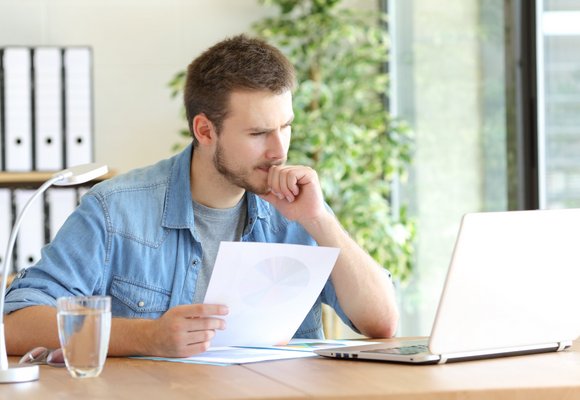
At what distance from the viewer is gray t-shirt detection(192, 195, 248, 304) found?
2.03m

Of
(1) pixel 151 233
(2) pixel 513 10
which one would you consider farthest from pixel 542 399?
(2) pixel 513 10

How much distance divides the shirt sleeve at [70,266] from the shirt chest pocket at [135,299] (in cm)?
3

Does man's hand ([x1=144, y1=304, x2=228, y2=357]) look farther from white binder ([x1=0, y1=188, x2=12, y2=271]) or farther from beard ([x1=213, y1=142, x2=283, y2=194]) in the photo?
white binder ([x1=0, y1=188, x2=12, y2=271])

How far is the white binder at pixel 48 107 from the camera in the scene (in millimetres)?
3459

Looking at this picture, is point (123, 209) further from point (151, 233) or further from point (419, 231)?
point (419, 231)

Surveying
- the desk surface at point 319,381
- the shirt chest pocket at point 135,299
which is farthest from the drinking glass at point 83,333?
the shirt chest pocket at point 135,299

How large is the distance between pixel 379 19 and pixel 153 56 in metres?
0.89

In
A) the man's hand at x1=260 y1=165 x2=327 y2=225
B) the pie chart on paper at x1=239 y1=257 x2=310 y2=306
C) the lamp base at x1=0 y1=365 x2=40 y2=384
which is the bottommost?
the lamp base at x1=0 y1=365 x2=40 y2=384

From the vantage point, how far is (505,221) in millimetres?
1498

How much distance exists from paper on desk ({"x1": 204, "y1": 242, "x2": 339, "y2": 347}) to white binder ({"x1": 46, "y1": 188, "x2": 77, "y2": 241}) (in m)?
1.83

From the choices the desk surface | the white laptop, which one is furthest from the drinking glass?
the white laptop

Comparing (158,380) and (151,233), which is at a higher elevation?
(151,233)

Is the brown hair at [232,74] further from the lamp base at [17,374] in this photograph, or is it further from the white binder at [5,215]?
the white binder at [5,215]

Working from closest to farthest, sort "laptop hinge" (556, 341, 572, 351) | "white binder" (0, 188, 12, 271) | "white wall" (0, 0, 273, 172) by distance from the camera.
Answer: "laptop hinge" (556, 341, 572, 351)
"white binder" (0, 188, 12, 271)
"white wall" (0, 0, 273, 172)
